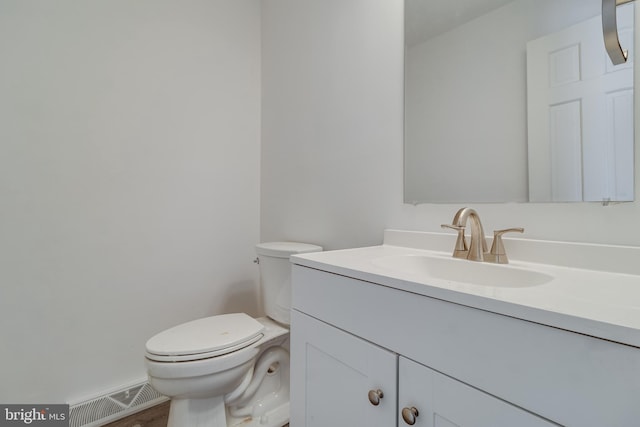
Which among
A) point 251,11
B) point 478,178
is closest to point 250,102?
point 251,11

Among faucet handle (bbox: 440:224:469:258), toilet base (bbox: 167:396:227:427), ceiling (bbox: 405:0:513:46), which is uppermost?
ceiling (bbox: 405:0:513:46)

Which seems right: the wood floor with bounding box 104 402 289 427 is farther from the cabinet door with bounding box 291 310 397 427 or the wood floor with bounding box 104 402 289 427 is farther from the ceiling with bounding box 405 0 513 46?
the ceiling with bounding box 405 0 513 46

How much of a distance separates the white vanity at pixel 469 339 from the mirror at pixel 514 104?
0.21 metres

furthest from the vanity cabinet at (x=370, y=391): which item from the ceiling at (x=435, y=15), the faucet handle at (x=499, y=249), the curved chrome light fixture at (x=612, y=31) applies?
the ceiling at (x=435, y=15)

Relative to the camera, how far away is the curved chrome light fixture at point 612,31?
0.65 meters

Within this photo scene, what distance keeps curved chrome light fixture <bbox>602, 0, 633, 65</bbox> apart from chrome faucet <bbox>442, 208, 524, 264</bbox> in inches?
18.2

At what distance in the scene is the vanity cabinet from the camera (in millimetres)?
465

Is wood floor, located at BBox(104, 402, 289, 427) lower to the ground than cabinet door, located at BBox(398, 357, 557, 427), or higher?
lower

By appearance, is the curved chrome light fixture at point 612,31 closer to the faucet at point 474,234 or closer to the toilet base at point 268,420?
the faucet at point 474,234

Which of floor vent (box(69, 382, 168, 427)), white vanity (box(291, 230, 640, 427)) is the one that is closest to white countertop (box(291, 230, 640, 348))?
white vanity (box(291, 230, 640, 427))

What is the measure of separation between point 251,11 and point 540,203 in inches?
76.3

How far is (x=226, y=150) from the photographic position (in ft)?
5.55

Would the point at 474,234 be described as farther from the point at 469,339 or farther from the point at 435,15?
the point at 435,15

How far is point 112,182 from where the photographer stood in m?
1.32
